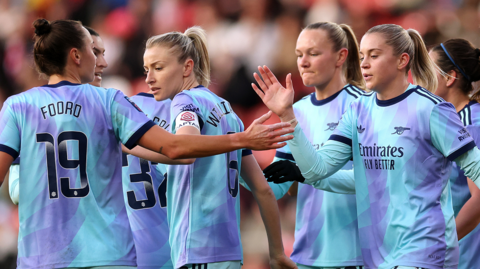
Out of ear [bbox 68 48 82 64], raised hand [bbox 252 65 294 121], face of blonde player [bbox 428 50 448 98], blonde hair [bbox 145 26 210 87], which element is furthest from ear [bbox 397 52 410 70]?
ear [bbox 68 48 82 64]

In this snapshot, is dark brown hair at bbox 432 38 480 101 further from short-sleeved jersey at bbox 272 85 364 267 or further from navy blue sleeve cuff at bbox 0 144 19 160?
navy blue sleeve cuff at bbox 0 144 19 160

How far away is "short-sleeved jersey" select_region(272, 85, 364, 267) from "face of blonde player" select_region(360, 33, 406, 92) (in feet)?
2.39

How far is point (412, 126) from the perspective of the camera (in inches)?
136

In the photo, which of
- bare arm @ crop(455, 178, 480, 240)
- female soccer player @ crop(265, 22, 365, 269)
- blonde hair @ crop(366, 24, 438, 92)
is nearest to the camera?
blonde hair @ crop(366, 24, 438, 92)

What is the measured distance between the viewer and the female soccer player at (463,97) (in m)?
4.38

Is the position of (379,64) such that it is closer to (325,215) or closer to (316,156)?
(316,156)

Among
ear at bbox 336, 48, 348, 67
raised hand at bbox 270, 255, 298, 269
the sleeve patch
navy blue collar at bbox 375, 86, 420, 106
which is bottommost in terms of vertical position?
raised hand at bbox 270, 255, 298, 269

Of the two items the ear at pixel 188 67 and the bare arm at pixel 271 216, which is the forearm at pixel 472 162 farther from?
the ear at pixel 188 67

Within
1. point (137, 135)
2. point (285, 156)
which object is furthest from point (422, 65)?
point (137, 135)

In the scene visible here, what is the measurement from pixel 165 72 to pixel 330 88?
4.60ft

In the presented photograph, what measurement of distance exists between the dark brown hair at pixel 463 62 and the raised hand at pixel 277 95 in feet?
5.88

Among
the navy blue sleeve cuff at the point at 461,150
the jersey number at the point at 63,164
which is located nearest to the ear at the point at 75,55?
the jersey number at the point at 63,164

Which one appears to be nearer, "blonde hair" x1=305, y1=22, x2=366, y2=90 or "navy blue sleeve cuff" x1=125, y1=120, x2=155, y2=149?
"navy blue sleeve cuff" x1=125, y1=120, x2=155, y2=149

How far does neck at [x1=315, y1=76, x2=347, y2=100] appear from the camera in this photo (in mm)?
4531
